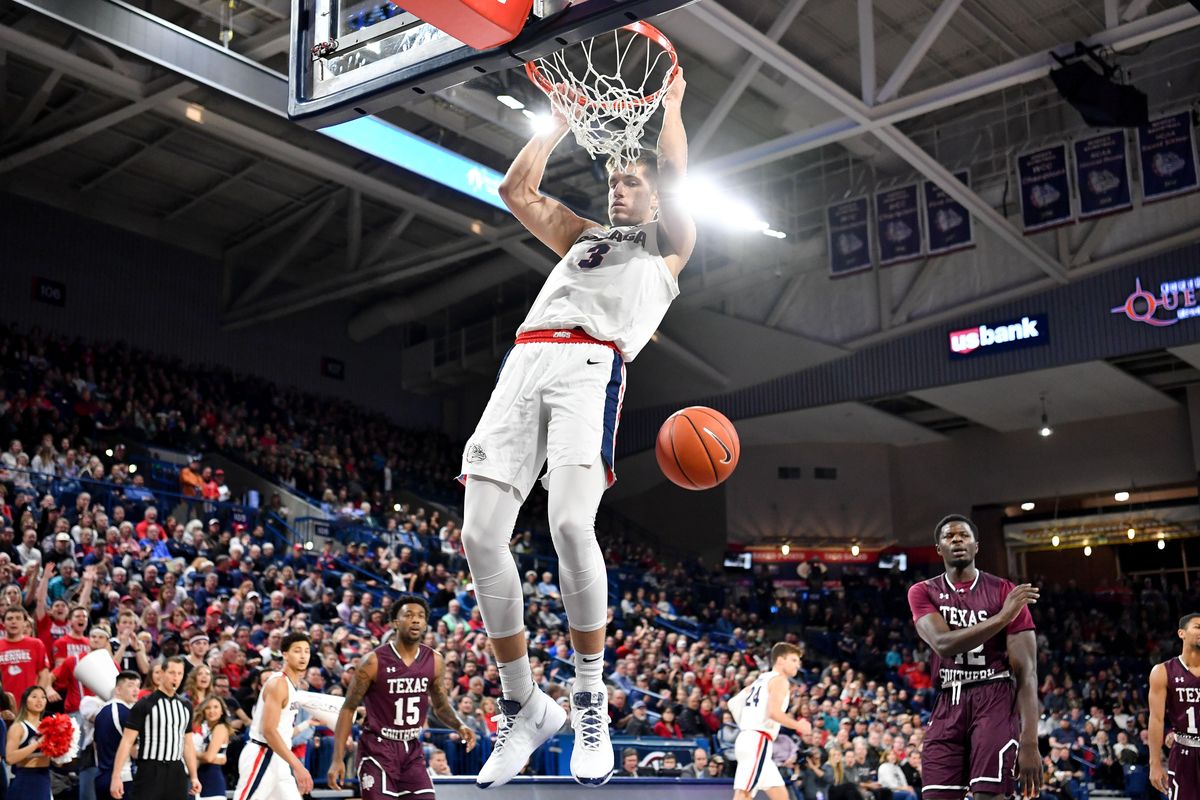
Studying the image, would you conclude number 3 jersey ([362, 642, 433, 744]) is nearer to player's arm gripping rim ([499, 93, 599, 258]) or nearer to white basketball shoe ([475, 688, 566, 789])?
white basketball shoe ([475, 688, 566, 789])

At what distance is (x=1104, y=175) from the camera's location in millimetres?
20062

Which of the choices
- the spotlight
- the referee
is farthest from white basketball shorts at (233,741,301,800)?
the spotlight

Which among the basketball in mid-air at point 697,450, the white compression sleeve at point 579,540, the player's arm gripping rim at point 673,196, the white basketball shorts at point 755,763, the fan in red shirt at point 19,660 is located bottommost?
the white basketball shorts at point 755,763

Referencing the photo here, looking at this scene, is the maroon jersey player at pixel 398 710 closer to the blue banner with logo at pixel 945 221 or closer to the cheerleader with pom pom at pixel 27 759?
the cheerleader with pom pom at pixel 27 759

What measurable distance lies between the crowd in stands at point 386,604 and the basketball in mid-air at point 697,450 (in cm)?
623

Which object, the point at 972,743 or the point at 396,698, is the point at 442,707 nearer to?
the point at 396,698

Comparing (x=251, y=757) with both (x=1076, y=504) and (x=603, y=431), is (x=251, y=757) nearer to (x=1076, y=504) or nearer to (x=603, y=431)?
(x=603, y=431)

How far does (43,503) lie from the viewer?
48.1ft

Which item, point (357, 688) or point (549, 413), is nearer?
point (549, 413)

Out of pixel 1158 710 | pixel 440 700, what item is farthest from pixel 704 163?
pixel 440 700

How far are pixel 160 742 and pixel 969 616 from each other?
19.1 feet

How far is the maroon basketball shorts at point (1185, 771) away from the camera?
314 inches

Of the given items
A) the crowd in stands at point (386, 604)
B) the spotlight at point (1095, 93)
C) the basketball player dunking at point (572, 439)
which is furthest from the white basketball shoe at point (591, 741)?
the spotlight at point (1095, 93)

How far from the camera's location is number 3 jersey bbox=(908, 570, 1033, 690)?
241 inches
